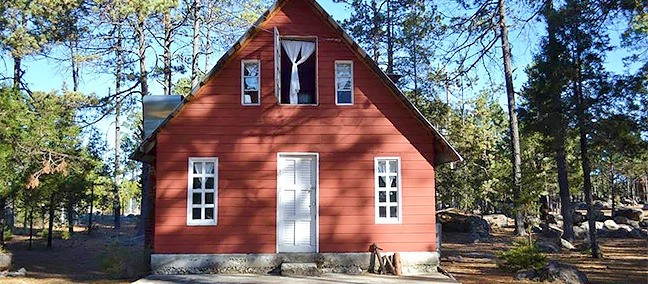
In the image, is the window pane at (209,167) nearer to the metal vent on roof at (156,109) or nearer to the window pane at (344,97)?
the metal vent on roof at (156,109)

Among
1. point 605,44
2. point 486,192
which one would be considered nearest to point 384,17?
point 486,192

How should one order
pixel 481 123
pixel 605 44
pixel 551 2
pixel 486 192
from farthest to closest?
pixel 481 123
pixel 486 192
pixel 605 44
pixel 551 2

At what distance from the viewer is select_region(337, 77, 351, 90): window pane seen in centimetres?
1307

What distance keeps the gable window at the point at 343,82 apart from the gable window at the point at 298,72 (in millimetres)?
555

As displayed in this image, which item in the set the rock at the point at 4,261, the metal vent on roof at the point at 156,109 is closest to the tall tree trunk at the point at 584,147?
the metal vent on roof at the point at 156,109

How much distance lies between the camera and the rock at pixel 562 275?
1141 cm

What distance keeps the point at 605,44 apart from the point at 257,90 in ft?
37.5

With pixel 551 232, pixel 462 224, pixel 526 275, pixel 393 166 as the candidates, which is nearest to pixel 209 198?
pixel 393 166

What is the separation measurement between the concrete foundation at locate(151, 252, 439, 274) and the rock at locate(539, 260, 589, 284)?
7.90 ft

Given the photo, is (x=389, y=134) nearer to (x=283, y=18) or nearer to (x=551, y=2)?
(x=283, y=18)

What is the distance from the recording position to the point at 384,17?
27.7 meters

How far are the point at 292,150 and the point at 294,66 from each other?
2117mm

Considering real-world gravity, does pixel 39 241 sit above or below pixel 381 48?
below

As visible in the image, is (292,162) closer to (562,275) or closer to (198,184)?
(198,184)
